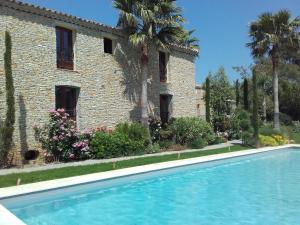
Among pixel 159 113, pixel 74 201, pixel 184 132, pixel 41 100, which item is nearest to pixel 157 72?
pixel 159 113

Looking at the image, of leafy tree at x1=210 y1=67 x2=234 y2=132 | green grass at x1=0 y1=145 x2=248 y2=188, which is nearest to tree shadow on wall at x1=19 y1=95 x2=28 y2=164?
green grass at x1=0 y1=145 x2=248 y2=188

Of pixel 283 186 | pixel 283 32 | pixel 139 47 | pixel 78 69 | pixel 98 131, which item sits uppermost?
pixel 283 32

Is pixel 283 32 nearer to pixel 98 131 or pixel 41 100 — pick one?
pixel 98 131

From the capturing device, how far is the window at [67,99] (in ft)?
58.6

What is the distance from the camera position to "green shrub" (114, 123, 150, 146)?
18.9 meters

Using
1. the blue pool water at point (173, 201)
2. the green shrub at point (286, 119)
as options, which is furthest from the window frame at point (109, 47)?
the green shrub at point (286, 119)

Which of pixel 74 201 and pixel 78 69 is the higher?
pixel 78 69

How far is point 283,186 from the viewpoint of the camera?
39.6 feet

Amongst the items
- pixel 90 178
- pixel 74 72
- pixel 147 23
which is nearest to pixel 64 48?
pixel 74 72

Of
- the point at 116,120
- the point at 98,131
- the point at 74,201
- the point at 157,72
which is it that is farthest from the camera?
the point at 157,72

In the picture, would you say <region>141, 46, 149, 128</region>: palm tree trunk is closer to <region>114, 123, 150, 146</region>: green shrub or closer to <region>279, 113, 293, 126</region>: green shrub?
<region>114, 123, 150, 146</region>: green shrub

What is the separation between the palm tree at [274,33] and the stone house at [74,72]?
762 centimetres

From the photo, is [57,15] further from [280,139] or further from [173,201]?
[280,139]

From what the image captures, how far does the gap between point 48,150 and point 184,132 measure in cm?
824
